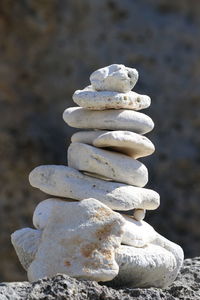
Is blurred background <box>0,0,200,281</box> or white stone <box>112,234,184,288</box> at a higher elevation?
blurred background <box>0,0,200,281</box>

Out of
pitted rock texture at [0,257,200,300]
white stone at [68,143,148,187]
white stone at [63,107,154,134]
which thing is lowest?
pitted rock texture at [0,257,200,300]

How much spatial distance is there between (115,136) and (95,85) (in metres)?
0.25

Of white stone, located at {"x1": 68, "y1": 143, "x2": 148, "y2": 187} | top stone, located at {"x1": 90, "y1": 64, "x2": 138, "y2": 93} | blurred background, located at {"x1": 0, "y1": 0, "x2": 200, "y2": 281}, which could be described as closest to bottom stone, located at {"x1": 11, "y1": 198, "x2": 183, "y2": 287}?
white stone, located at {"x1": 68, "y1": 143, "x2": 148, "y2": 187}

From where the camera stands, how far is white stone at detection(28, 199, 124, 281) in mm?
2732

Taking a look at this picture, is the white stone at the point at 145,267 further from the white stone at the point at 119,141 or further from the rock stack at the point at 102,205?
the white stone at the point at 119,141

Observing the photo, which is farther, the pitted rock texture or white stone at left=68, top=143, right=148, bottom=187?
white stone at left=68, top=143, right=148, bottom=187

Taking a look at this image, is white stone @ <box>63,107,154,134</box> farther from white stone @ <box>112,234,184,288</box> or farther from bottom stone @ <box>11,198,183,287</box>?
white stone @ <box>112,234,184,288</box>

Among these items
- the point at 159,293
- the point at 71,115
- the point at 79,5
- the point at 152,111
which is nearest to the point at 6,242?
the point at 152,111

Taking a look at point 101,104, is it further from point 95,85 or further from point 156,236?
point 156,236

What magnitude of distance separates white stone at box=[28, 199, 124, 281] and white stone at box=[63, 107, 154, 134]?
37cm

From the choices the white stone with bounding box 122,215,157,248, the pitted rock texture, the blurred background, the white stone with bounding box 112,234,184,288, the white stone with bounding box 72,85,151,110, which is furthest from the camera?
the blurred background

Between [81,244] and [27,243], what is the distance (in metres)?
0.30

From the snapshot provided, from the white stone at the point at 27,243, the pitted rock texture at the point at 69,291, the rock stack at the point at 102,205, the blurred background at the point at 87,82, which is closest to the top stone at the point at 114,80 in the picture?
the rock stack at the point at 102,205

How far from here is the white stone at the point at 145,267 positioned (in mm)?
2859
